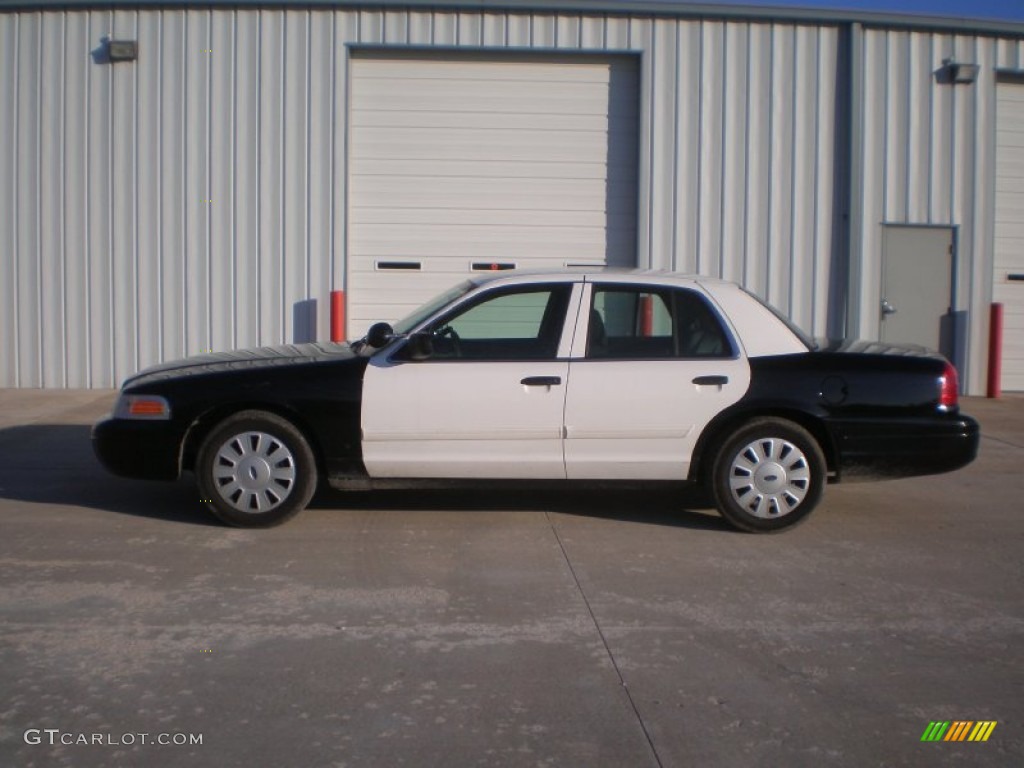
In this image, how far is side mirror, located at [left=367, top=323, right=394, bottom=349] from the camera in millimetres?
6824

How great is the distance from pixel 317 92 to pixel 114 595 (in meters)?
8.72

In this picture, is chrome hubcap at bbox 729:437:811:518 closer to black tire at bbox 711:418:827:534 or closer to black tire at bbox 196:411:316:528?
black tire at bbox 711:418:827:534

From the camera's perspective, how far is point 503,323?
7543 mm

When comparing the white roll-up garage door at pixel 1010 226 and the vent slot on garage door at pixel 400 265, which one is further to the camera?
the white roll-up garage door at pixel 1010 226

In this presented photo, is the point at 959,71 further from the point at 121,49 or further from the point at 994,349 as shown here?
the point at 121,49

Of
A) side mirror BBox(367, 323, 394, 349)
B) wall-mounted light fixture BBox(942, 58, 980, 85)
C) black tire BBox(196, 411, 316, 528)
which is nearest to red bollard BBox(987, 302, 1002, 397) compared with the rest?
wall-mounted light fixture BBox(942, 58, 980, 85)

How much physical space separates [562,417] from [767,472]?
1.24 metres

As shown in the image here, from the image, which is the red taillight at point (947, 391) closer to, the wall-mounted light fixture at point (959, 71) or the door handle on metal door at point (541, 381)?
the door handle on metal door at point (541, 381)

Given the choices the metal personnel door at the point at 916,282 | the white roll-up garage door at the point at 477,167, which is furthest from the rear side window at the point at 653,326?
the metal personnel door at the point at 916,282

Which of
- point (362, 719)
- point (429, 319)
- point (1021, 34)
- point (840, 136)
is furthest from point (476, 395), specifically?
point (1021, 34)

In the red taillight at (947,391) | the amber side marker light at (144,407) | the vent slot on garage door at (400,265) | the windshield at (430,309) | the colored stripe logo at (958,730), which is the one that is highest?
the vent slot on garage door at (400,265)

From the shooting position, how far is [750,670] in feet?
15.4

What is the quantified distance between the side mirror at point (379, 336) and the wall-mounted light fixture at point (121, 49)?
25.6 ft

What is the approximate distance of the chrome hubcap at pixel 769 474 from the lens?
6.82 m
